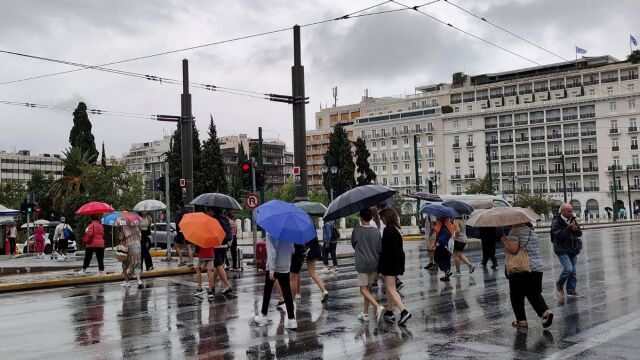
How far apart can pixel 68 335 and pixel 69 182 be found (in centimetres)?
3928

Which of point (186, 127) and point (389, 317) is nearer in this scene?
point (389, 317)

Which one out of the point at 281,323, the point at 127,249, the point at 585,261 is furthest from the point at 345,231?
the point at 281,323

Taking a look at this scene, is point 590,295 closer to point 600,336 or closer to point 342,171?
point 600,336

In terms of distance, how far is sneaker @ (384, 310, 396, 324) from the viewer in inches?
380

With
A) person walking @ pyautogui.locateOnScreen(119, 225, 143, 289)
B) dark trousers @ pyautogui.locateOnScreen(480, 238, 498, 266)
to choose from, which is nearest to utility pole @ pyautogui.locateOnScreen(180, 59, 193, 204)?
person walking @ pyautogui.locateOnScreen(119, 225, 143, 289)

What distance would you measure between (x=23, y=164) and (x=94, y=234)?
157m

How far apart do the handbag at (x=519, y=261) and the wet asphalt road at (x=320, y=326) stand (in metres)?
0.81

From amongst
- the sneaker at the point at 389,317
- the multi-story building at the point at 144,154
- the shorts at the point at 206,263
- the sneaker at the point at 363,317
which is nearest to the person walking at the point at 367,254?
the sneaker at the point at 363,317

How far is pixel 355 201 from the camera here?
10367 millimetres

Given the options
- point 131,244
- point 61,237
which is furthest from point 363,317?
point 61,237

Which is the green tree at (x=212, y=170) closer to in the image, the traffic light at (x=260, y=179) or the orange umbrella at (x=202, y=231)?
the traffic light at (x=260, y=179)

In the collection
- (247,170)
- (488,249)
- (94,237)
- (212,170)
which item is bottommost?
(488,249)

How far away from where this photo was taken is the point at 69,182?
45.7 m

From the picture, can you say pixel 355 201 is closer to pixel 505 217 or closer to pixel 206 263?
pixel 505 217
